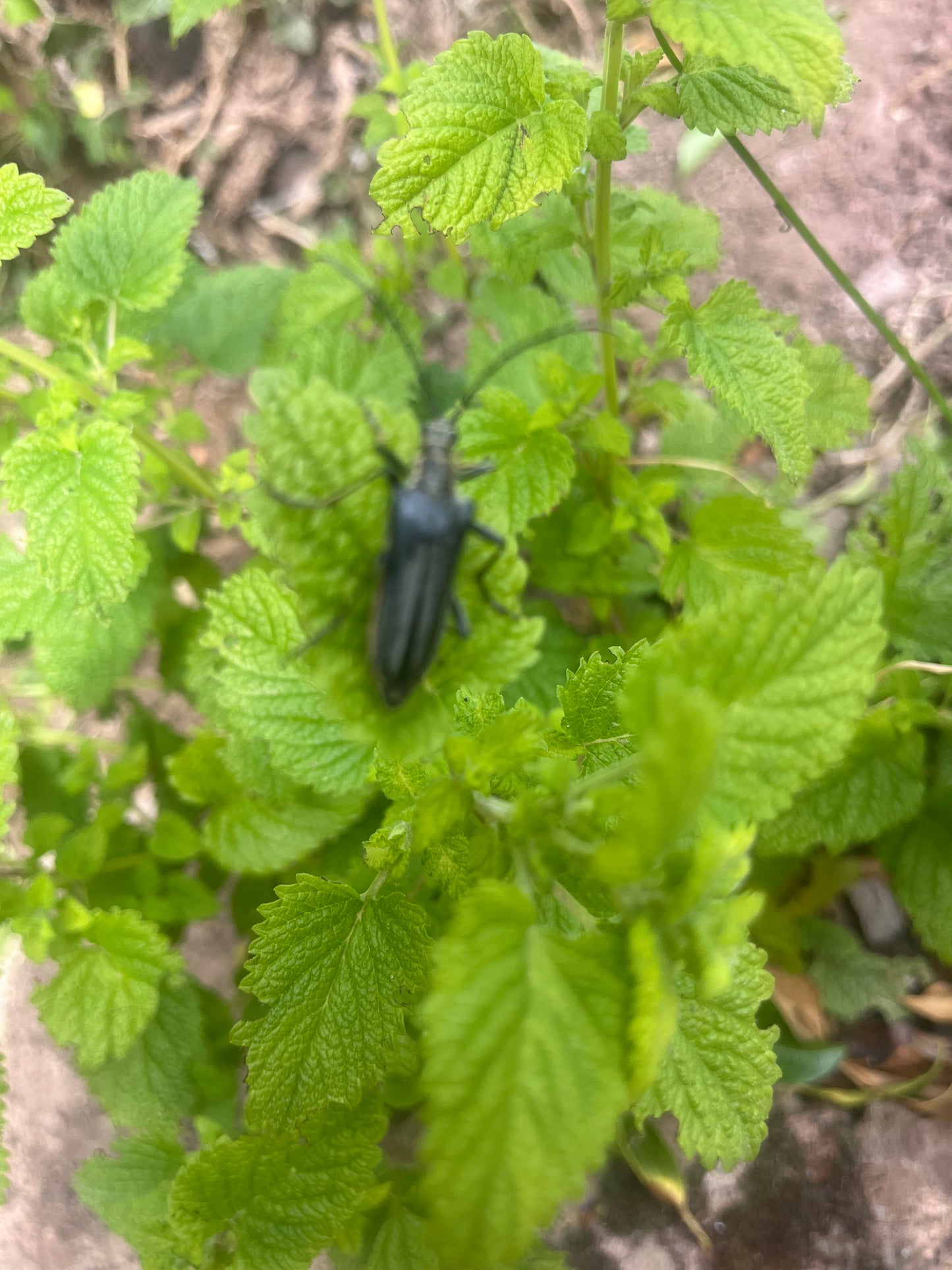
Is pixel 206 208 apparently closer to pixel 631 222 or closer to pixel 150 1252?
pixel 631 222

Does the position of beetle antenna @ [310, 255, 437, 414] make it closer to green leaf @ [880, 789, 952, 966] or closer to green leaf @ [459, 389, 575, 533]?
green leaf @ [459, 389, 575, 533]

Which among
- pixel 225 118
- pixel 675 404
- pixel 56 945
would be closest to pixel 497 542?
pixel 675 404

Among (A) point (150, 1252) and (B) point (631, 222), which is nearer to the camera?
(A) point (150, 1252)

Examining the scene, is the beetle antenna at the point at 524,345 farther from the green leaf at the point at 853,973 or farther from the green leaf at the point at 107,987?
the green leaf at the point at 853,973

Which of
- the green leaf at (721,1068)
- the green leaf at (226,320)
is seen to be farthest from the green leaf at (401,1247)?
the green leaf at (226,320)

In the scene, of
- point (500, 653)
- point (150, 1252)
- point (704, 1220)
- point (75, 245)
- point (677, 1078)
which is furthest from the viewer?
point (704, 1220)

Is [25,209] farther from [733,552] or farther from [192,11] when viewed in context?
[733,552]
